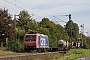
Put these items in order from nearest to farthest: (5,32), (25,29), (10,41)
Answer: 1. (5,32)
2. (10,41)
3. (25,29)

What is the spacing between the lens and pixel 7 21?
5806 cm

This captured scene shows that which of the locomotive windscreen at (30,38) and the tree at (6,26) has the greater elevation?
the tree at (6,26)

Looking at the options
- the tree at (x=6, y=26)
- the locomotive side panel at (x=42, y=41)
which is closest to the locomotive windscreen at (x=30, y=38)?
the locomotive side panel at (x=42, y=41)

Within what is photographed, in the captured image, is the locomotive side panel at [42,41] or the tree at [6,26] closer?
the locomotive side panel at [42,41]

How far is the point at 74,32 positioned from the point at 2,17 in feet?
300

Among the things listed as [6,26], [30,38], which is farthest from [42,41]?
[6,26]

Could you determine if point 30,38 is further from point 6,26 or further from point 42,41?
point 6,26

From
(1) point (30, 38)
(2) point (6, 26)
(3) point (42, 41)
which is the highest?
(2) point (6, 26)

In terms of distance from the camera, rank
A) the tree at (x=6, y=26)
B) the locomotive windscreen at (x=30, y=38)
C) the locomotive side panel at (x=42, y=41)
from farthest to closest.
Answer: the tree at (x=6, y=26) < the locomotive side panel at (x=42, y=41) < the locomotive windscreen at (x=30, y=38)

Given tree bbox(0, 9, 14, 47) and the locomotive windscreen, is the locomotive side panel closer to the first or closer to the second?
the locomotive windscreen

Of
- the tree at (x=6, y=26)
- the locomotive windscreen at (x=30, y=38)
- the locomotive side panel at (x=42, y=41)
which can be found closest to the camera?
the locomotive windscreen at (x=30, y=38)

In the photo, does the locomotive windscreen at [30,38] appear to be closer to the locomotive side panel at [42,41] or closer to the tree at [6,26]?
the locomotive side panel at [42,41]

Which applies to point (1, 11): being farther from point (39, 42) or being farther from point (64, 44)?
point (64, 44)

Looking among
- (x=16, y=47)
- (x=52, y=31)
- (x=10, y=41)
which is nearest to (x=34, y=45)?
(x=16, y=47)
